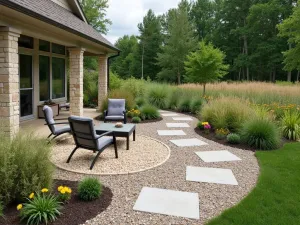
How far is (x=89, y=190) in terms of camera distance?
138 inches

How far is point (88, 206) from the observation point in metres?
3.32

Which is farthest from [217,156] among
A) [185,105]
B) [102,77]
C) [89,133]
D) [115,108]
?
[102,77]

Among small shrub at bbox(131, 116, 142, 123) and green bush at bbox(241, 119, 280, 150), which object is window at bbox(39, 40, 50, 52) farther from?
green bush at bbox(241, 119, 280, 150)

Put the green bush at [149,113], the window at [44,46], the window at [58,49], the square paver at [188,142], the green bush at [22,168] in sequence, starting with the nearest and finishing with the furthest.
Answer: the green bush at [22,168], the square paver at [188,142], the window at [44,46], the green bush at [149,113], the window at [58,49]

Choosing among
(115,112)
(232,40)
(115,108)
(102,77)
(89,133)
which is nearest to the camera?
(89,133)

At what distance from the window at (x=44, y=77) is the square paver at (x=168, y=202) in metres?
7.67

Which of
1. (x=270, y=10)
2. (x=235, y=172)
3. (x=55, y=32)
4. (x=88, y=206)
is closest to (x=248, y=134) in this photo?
(x=235, y=172)

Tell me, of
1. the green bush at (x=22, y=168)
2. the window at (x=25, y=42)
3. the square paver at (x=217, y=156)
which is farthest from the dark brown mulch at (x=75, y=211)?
the window at (x=25, y=42)

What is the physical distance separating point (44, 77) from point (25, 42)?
1.82 metres

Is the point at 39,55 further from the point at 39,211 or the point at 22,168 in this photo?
the point at 39,211

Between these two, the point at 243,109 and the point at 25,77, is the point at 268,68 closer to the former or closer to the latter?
the point at 243,109

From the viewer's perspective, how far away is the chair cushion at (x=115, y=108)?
9.09m

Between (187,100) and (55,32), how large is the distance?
26.4ft

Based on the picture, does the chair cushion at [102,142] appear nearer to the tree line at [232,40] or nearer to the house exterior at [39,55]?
the house exterior at [39,55]
